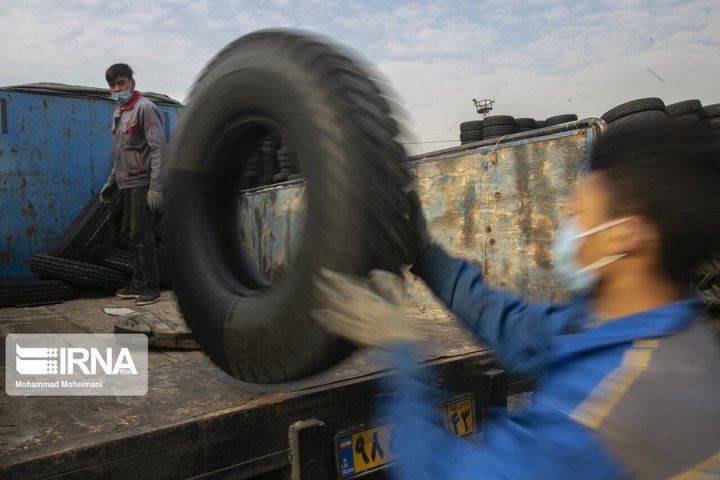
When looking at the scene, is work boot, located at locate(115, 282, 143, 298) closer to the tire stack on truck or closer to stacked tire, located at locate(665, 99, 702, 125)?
the tire stack on truck

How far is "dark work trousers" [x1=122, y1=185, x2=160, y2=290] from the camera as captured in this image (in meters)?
3.69

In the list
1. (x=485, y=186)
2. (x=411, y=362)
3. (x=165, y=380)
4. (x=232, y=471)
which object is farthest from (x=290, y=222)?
(x=411, y=362)

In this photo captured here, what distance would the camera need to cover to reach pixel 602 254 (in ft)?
2.89

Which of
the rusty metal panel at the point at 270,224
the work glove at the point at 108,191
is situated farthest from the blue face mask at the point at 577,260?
the rusty metal panel at the point at 270,224

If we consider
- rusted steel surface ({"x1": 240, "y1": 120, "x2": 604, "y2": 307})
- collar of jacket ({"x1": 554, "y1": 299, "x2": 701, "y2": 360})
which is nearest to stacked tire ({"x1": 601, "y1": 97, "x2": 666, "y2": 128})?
rusted steel surface ({"x1": 240, "y1": 120, "x2": 604, "y2": 307})

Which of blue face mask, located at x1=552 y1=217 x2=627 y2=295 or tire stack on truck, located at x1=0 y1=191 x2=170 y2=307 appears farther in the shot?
tire stack on truck, located at x1=0 y1=191 x2=170 y2=307

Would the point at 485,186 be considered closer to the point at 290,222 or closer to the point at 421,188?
the point at 421,188

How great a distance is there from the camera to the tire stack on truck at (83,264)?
3.52 metres

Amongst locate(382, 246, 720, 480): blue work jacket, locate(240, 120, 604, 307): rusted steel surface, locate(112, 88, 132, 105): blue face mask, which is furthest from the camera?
locate(112, 88, 132, 105): blue face mask

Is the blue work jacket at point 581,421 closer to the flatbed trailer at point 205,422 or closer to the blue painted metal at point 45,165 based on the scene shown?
the flatbed trailer at point 205,422

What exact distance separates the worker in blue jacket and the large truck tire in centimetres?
24

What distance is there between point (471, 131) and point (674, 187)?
753cm

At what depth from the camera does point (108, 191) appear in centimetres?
422

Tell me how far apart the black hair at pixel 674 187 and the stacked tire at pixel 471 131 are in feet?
24.3
